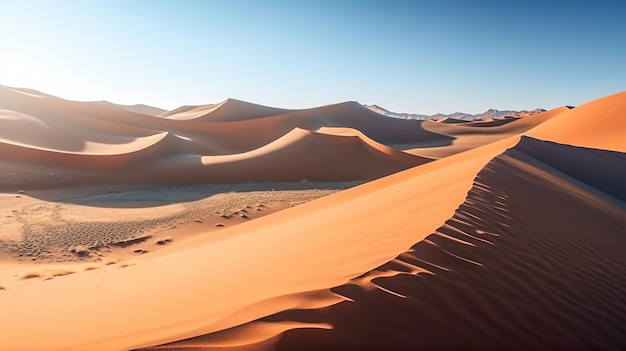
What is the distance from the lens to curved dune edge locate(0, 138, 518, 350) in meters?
2.78

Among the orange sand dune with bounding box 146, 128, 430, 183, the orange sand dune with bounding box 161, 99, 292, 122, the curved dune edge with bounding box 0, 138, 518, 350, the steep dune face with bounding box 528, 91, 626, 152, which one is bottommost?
the curved dune edge with bounding box 0, 138, 518, 350

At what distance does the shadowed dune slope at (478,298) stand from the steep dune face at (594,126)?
743 inches

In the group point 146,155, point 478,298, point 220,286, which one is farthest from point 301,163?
point 478,298

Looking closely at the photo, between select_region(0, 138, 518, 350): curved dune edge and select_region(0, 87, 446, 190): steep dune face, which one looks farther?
select_region(0, 87, 446, 190): steep dune face

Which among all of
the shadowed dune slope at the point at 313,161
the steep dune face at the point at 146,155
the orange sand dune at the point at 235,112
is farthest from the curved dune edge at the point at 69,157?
the orange sand dune at the point at 235,112

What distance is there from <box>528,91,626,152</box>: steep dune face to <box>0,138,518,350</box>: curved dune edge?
63.4 feet

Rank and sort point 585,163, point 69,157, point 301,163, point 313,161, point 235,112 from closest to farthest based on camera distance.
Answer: point 585,163, point 69,157, point 301,163, point 313,161, point 235,112

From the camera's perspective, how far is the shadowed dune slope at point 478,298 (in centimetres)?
244

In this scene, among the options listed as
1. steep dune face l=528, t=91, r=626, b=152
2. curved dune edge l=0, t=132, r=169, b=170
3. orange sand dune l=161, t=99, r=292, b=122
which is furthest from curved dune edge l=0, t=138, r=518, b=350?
orange sand dune l=161, t=99, r=292, b=122

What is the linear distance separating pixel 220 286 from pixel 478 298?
2.23 metres

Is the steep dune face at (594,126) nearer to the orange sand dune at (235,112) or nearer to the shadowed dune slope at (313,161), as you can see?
the shadowed dune slope at (313,161)

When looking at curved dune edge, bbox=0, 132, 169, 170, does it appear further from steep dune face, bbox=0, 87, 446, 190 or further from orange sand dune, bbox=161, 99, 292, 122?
orange sand dune, bbox=161, 99, 292, 122

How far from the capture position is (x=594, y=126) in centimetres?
2569

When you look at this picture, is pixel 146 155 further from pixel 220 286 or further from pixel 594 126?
pixel 594 126
